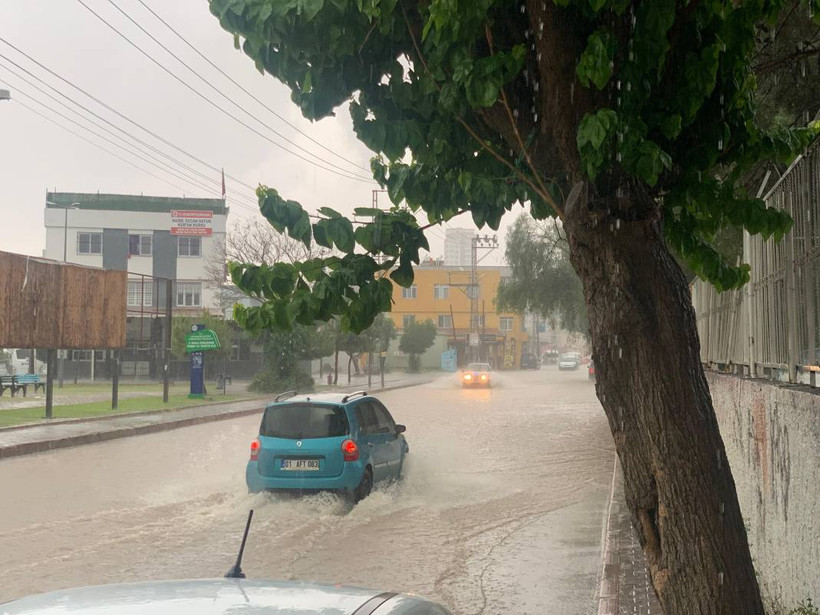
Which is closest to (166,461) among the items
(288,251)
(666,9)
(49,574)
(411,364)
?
(49,574)

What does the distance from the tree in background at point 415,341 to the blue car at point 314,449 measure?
2818 inches

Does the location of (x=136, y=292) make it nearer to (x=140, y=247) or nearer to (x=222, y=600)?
(x=140, y=247)

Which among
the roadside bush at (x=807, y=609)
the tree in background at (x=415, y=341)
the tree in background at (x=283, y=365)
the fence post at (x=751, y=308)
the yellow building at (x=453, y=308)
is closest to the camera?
the roadside bush at (x=807, y=609)

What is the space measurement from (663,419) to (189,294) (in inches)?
2773

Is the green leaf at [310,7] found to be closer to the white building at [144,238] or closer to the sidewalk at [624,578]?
the sidewalk at [624,578]

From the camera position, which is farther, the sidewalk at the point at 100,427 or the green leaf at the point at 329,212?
the sidewalk at the point at 100,427

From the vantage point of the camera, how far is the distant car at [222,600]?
86.6 inches

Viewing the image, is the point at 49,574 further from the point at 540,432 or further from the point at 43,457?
the point at 540,432

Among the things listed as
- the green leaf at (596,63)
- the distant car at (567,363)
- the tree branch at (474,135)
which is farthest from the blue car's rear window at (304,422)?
the distant car at (567,363)

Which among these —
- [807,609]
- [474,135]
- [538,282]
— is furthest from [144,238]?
[807,609]

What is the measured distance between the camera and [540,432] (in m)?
25.6

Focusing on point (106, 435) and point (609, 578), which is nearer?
point (609, 578)

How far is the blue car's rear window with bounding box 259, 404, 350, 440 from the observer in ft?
40.8

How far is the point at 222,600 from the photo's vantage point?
2.27m
